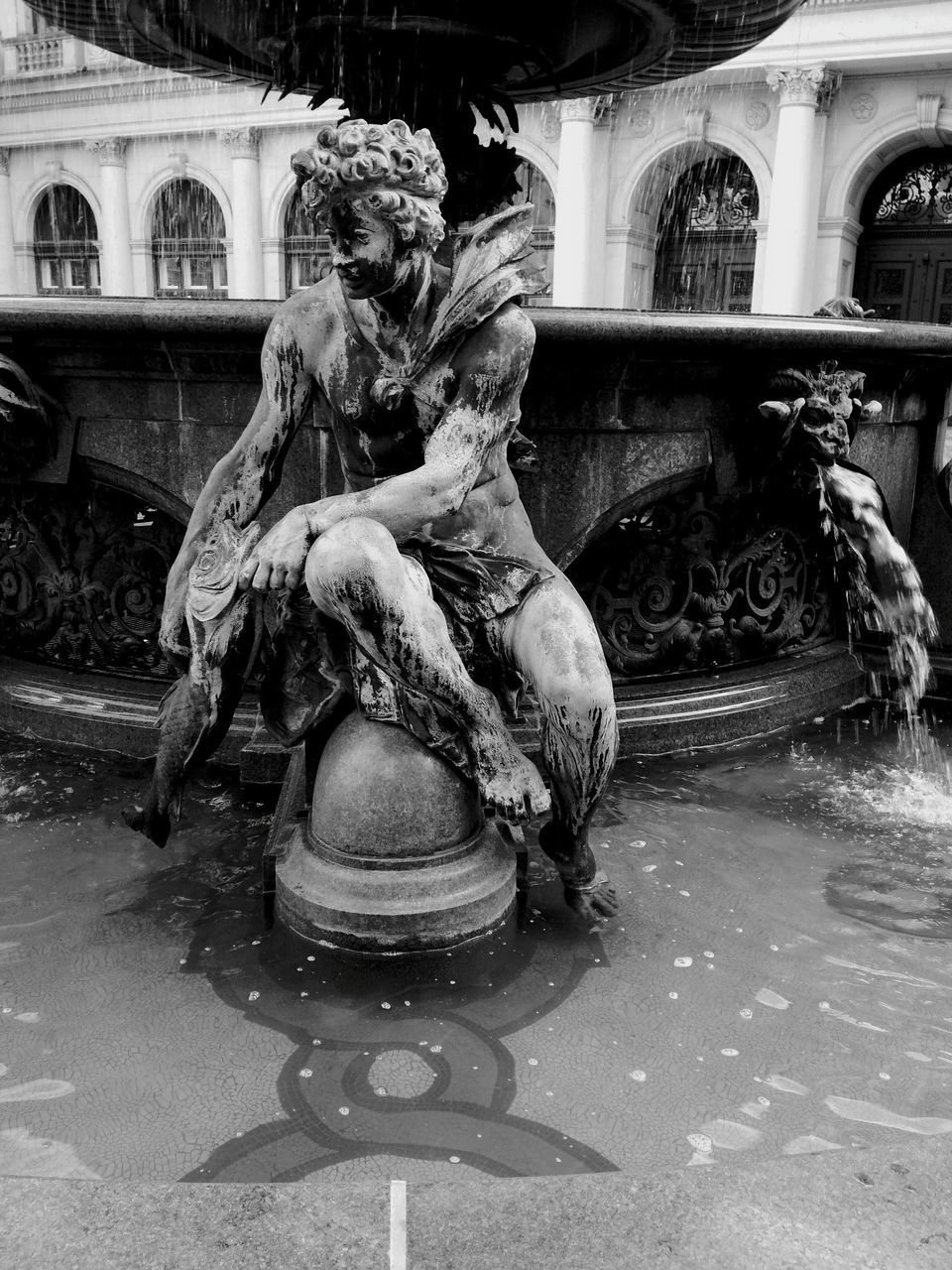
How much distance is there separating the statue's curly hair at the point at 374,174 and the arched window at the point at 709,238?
82.1ft

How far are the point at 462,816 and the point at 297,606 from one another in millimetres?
557

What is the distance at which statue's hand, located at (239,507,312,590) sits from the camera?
2.24 metres

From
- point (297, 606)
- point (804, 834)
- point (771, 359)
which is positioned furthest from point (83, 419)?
point (804, 834)

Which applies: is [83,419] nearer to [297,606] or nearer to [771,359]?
[297,606]

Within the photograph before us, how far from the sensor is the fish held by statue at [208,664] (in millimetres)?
2379

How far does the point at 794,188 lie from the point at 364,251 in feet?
79.3

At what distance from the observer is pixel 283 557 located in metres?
2.24

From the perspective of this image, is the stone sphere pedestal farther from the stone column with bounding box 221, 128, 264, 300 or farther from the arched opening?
the stone column with bounding box 221, 128, 264, 300

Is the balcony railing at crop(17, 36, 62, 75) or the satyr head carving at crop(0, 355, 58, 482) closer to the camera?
the satyr head carving at crop(0, 355, 58, 482)

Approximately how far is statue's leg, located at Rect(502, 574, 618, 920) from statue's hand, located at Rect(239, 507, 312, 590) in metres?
0.46

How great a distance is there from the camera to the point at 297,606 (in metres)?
2.39

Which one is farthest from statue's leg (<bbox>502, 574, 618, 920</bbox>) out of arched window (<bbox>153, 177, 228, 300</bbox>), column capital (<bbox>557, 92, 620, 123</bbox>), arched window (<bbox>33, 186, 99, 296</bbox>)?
arched window (<bbox>33, 186, 99, 296</bbox>)

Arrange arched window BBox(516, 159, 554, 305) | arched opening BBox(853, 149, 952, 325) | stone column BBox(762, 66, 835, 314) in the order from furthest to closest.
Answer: arched window BBox(516, 159, 554, 305)
arched opening BBox(853, 149, 952, 325)
stone column BBox(762, 66, 835, 314)

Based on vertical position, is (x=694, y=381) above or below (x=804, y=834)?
above
